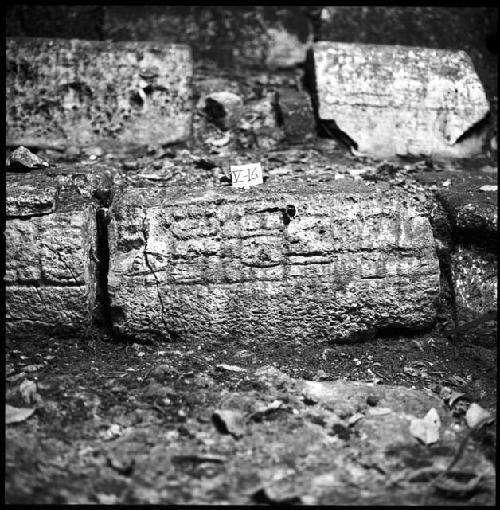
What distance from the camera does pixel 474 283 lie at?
76.2 inches

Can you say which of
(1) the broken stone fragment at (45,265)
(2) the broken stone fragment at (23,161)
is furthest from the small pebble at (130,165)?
(1) the broken stone fragment at (45,265)

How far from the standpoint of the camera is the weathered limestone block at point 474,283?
1.92 m

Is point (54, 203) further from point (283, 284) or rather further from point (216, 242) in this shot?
point (283, 284)

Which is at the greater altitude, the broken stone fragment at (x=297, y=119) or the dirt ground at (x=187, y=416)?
the broken stone fragment at (x=297, y=119)

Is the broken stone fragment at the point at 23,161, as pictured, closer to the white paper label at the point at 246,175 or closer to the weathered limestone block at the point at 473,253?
the white paper label at the point at 246,175

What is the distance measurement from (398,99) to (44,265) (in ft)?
5.14

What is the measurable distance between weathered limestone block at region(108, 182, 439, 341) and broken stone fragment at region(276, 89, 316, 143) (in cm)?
60

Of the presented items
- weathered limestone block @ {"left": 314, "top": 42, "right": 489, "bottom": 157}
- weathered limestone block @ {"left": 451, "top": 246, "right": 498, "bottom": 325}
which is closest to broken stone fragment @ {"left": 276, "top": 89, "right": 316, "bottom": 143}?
weathered limestone block @ {"left": 314, "top": 42, "right": 489, "bottom": 157}

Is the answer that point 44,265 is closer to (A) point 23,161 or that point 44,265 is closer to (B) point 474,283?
(A) point 23,161

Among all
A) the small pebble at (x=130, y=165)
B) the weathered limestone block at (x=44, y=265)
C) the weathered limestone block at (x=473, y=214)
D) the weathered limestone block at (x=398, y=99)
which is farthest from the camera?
the weathered limestone block at (x=398, y=99)

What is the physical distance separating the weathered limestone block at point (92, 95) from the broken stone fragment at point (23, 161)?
247mm

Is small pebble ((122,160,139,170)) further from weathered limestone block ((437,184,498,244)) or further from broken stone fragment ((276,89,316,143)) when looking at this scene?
weathered limestone block ((437,184,498,244))

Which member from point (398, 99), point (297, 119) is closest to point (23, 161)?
point (297, 119)

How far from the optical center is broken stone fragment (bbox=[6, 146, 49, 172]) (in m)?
2.03
